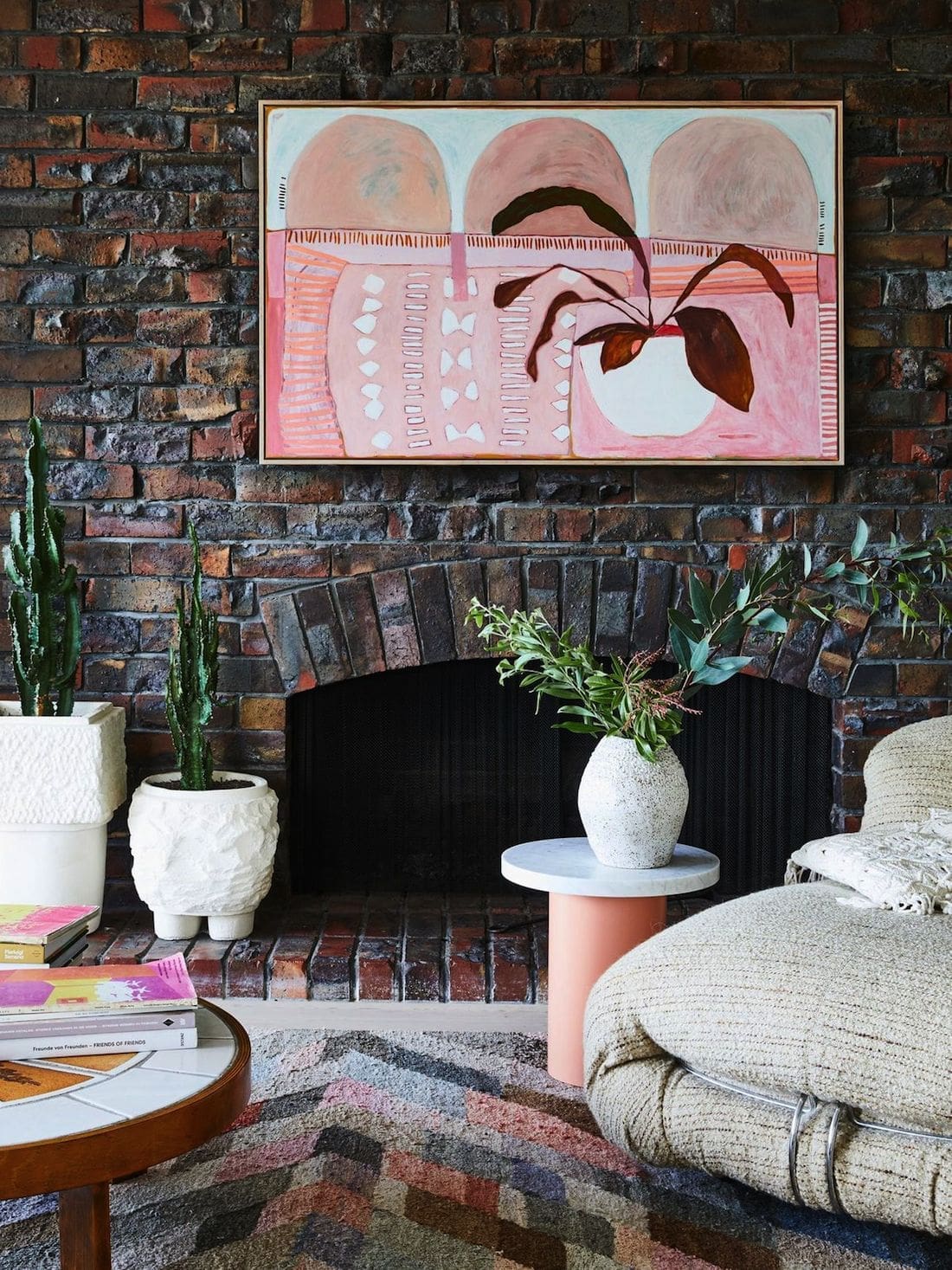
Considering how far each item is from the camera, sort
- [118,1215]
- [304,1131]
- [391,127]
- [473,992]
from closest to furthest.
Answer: [118,1215], [304,1131], [473,992], [391,127]

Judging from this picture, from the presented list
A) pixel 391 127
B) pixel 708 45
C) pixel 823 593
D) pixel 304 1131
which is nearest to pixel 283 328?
pixel 391 127

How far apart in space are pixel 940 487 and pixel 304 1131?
2131 millimetres

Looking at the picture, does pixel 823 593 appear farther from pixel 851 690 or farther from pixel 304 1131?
pixel 304 1131

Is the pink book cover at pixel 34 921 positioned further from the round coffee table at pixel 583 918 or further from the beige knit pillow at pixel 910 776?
the beige knit pillow at pixel 910 776

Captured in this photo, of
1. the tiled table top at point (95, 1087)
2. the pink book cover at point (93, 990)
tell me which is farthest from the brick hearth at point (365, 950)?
the tiled table top at point (95, 1087)

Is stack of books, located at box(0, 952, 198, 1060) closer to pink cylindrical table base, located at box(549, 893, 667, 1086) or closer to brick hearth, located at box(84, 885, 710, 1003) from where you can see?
pink cylindrical table base, located at box(549, 893, 667, 1086)

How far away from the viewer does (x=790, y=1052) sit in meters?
1.53

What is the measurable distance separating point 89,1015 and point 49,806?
143 centimetres

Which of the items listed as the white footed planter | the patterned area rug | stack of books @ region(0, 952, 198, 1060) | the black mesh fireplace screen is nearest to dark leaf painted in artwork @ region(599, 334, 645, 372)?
the black mesh fireplace screen

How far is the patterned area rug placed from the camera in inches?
61.1

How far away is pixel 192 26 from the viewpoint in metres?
2.96

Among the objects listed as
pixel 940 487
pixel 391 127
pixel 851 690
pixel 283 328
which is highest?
pixel 391 127

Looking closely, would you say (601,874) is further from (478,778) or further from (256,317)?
(256,317)

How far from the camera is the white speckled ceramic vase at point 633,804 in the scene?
82.4 inches
